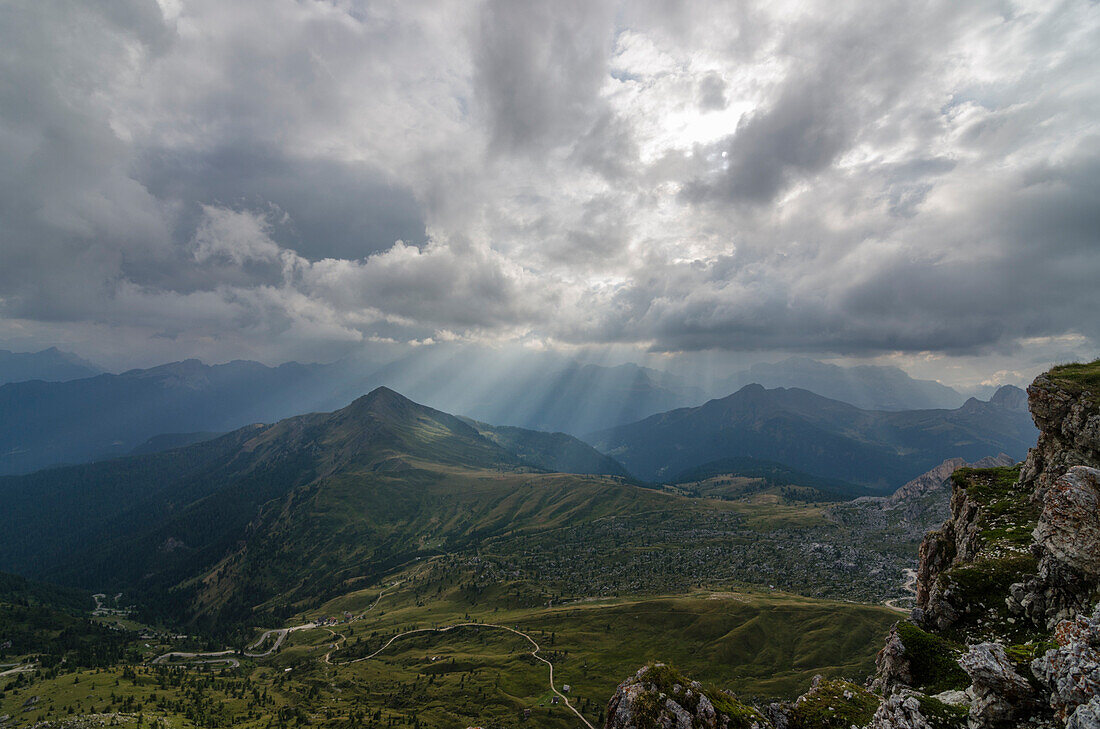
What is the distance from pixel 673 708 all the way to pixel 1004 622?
27069 mm

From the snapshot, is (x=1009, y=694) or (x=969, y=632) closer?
(x=1009, y=694)

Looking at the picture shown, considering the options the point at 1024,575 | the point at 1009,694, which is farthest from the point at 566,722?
the point at 1009,694

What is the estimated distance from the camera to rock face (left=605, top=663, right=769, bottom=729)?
37812 millimetres

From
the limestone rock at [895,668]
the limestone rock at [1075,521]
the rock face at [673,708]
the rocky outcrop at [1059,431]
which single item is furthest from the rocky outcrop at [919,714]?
the rocky outcrop at [1059,431]

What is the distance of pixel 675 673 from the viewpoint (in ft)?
145

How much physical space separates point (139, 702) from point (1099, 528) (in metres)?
231

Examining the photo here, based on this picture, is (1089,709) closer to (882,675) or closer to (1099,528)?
(1099,528)

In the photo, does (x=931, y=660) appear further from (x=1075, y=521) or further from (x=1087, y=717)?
(x=1087, y=717)

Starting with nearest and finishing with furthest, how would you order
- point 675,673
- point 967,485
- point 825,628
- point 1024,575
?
point 1024,575 < point 675,673 < point 967,485 < point 825,628

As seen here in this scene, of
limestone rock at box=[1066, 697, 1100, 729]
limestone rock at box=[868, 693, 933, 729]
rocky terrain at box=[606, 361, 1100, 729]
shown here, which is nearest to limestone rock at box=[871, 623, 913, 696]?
rocky terrain at box=[606, 361, 1100, 729]

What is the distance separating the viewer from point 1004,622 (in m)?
32.2

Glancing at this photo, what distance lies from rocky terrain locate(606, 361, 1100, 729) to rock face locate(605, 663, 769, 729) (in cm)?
14

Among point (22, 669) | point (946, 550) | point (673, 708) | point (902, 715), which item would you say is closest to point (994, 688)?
point (902, 715)

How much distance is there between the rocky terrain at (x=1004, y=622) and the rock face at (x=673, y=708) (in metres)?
0.14
